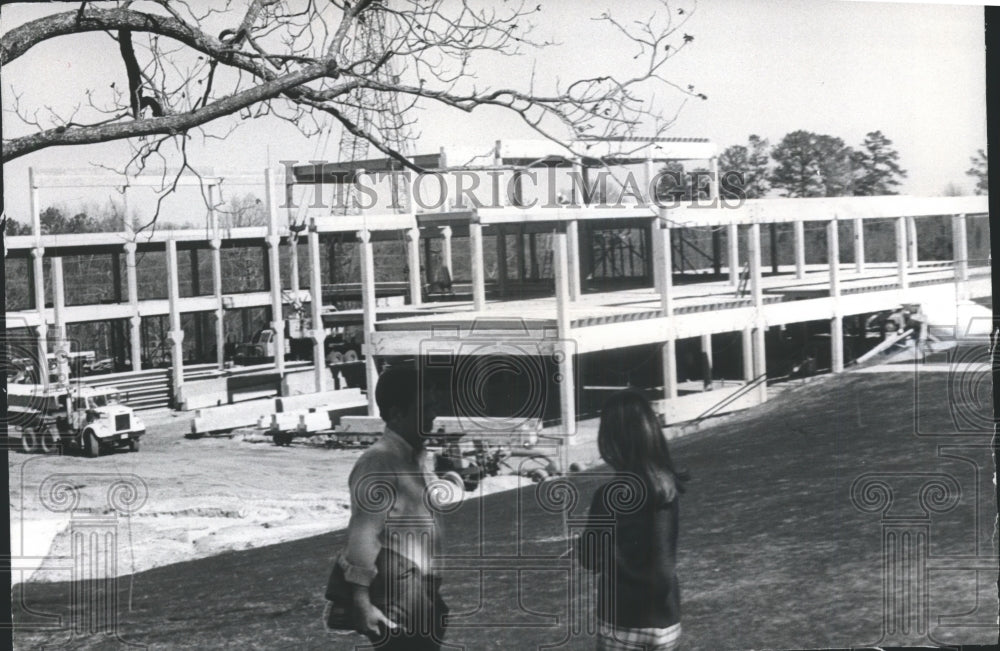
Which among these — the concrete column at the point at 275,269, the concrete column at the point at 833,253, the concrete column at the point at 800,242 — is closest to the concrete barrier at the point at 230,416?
the concrete column at the point at 275,269

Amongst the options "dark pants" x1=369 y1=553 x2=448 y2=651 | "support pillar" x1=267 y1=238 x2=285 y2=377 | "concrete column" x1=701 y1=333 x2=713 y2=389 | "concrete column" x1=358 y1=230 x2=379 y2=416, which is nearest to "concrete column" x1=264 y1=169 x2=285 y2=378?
"support pillar" x1=267 y1=238 x2=285 y2=377

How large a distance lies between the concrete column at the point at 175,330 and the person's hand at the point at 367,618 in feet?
3.90

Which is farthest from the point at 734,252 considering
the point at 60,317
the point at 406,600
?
the point at 60,317

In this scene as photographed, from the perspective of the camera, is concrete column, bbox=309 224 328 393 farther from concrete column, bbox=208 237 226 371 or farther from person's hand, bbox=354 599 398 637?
person's hand, bbox=354 599 398 637

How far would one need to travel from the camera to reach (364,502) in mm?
4777

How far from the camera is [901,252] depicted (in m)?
5.91

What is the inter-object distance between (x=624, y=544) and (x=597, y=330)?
0.80m

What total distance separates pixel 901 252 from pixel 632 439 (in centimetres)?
158

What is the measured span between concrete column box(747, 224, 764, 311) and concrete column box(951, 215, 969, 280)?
33.2 inches

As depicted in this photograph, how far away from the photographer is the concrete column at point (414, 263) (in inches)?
210

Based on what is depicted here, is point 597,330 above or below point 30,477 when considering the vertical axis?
above

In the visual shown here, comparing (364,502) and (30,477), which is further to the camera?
(30,477)

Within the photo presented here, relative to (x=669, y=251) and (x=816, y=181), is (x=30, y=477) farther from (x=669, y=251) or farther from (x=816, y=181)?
(x=816, y=181)

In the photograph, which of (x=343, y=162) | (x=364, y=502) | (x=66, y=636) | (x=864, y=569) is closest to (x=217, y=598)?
(x=66, y=636)
